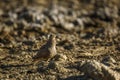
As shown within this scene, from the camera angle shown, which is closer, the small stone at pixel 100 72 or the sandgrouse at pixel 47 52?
the small stone at pixel 100 72

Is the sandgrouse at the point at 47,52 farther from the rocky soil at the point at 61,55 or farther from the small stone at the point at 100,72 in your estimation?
the small stone at the point at 100,72

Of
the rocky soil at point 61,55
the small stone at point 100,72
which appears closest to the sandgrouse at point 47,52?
the rocky soil at point 61,55

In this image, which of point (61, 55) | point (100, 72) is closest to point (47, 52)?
point (61, 55)

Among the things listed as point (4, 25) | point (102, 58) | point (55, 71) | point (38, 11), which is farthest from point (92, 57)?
point (38, 11)

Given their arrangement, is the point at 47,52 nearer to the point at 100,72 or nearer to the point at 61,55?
the point at 61,55

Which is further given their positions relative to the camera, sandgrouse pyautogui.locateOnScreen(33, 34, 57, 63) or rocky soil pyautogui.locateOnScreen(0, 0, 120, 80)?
sandgrouse pyautogui.locateOnScreen(33, 34, 57, 63)

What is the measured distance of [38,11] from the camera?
11297mm

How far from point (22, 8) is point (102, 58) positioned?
6.68 metres

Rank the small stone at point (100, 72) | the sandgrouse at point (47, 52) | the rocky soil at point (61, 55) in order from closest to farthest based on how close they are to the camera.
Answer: the small stone at point (100, 72), the rocky soil at point (61, 55), the sandgrouse at point (47, 52)

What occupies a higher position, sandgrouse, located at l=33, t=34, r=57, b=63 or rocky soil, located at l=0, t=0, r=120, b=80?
sandgrouse, located at l=33, t=34, r=57, b=63

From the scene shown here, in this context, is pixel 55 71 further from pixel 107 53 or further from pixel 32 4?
pixel 32 4

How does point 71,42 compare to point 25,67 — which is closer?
point 25,67

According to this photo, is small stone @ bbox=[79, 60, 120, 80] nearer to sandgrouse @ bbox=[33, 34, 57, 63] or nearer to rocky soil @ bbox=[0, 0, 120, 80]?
rocky soil @ bbox=[0, 0, 120, 80]

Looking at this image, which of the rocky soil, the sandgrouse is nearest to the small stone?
the rocky soil
